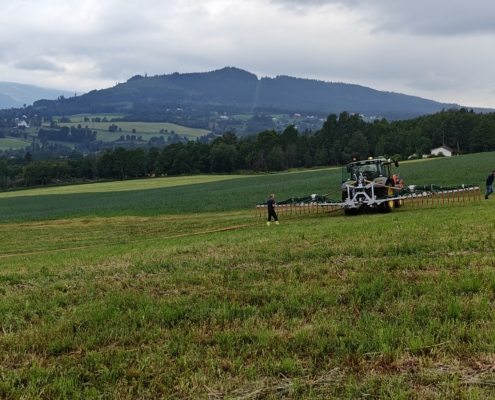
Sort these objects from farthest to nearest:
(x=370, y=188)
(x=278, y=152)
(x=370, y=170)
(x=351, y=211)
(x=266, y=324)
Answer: (x=278, y=152)
(x=370, y=170)
(x=351, y=211)
(x=370, y=188)
(x=266, y=324)

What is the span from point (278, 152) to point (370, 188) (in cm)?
9856

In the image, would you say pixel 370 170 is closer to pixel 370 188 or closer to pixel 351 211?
pixel 370 188

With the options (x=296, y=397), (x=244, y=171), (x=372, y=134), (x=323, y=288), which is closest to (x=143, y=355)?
(x=296, y=397)

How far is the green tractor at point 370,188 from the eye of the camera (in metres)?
21.1

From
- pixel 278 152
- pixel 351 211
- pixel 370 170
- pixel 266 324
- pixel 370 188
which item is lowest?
pixel 351 211

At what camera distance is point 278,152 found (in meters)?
119

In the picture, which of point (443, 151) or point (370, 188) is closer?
point (370, 188)

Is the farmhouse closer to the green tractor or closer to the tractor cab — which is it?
the tractor cab

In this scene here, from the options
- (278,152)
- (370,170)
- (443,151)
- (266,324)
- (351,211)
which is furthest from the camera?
(278,152)

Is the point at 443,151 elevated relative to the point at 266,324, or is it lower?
elevated

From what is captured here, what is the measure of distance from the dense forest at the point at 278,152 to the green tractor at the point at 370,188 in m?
93.6

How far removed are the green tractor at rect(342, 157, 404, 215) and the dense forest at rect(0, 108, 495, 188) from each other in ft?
307

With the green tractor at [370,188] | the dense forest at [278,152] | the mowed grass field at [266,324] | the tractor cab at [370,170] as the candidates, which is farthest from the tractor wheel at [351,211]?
the dense forest at [278,152]

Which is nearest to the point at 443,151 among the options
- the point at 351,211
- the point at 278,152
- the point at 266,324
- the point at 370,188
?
the point at 278,152
